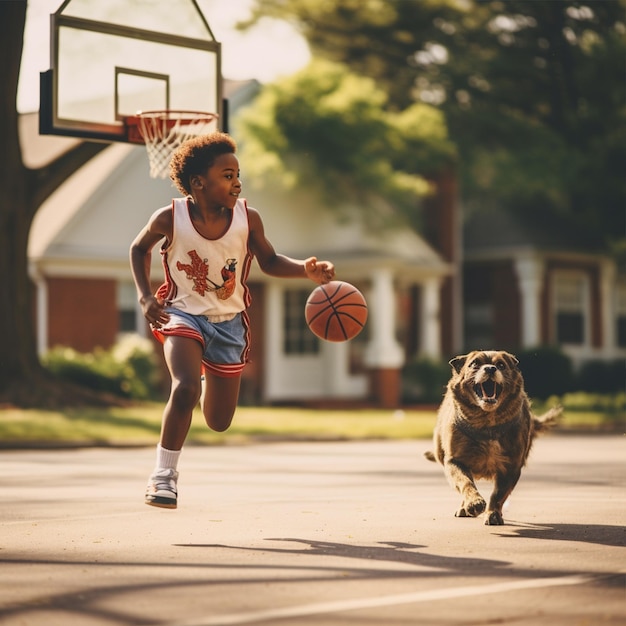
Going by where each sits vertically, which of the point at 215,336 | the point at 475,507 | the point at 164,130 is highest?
the point at 164,130

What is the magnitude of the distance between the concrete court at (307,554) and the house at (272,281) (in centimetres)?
1526

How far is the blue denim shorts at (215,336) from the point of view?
7602mm

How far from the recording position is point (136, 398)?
2528cm

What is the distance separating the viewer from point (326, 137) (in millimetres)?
28469

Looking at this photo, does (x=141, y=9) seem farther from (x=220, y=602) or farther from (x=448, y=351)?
(x=448, y=351)

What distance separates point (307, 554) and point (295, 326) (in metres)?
23.9

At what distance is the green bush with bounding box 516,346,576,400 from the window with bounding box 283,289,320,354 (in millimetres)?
5487

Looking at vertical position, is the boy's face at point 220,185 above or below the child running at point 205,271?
above

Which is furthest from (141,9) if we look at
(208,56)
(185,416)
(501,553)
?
(501,553)

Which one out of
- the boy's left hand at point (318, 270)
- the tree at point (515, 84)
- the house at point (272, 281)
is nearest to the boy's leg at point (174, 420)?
the boy's left hand at point (318, 270)

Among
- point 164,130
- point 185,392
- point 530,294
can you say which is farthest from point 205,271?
point 530,294

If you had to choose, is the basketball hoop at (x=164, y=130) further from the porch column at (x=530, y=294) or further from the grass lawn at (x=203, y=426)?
the porch column at (x=530, y=294)

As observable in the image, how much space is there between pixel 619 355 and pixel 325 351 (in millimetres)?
10264

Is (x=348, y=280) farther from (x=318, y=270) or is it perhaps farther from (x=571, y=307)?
(x=318, y=270)
